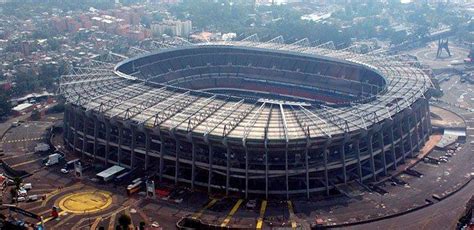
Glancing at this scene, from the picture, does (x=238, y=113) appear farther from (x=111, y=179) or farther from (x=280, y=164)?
(x=111, y=179)

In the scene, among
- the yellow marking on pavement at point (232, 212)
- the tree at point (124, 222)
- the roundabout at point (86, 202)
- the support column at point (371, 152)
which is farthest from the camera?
the support column at point (371, 152)

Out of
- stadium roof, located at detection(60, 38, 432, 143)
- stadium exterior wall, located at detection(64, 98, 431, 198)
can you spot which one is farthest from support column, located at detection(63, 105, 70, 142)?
stadium exterior wall, located at detection(64, 98, 431, 198)

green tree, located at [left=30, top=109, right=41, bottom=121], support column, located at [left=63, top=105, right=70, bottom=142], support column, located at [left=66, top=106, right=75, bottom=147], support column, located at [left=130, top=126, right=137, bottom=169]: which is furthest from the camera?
green tree, located at [left=30, top=109, right=41, bottom=121]

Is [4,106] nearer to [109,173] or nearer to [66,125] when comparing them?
[66,125]

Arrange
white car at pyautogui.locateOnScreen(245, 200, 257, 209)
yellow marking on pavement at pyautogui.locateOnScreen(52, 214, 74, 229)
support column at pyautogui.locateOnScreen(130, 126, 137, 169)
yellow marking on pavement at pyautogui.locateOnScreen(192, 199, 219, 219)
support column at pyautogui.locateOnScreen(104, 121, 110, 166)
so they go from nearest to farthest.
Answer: yellow marking on pavement at pyautogui.locateOnScreen(52, 214, 74, 229) < yellow marking on pavement at pyautogui.locateOnScreen(192, 199, 219, 219) < white car at pyautogui.locateOnScreen(245, 200, 257, 209) < support column at pyautogui.locateOnScreen(130, 126, 137, 169) < support column at pyautogui.locateOnScreen(104, 121, 110, 166)

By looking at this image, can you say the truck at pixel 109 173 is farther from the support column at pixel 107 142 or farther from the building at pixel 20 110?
the building at pixel 20 110

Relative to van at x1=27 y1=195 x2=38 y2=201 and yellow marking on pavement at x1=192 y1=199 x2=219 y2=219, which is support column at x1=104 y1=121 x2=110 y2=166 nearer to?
van at x1=27 y1=195 x2=38 y2=201

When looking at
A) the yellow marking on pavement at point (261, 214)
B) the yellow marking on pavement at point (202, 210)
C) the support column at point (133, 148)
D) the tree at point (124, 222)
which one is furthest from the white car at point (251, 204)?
the support column at point (133, 148)

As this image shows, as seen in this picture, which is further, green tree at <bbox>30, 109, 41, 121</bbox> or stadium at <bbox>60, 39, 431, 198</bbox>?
green tree at <bbox>30, 109, 41, 121</bbox>

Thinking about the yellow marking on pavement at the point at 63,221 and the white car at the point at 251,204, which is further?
the white car at the point at 251,204
